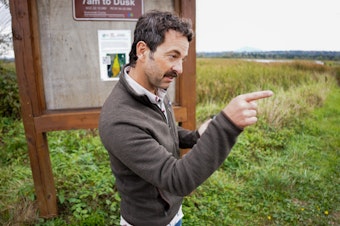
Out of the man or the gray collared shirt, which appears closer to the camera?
the man

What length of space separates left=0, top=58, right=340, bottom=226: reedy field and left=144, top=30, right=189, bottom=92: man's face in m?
1.85

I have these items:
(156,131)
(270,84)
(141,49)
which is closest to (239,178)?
(156,131)

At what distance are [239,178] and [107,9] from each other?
2.73 m

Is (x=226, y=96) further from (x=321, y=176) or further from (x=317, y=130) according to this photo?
(x=321, y=176)

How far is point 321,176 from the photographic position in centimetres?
396

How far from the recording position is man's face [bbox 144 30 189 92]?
1.39 meters

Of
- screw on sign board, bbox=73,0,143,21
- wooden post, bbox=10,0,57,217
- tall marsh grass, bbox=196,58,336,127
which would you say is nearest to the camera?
wooden post, bbox=10,0,57,217

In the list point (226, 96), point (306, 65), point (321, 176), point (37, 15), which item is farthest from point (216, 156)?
point (306, 65)

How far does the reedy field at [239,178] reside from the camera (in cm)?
295

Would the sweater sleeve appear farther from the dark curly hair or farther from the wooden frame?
the wooden frame

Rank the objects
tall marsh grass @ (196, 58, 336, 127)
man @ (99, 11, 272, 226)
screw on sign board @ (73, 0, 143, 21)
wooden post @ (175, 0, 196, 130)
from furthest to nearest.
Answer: tall marsh grass @ (196, 58, 336, 127)
wooden post @ (175, 0, 196, 130)
screw on sign board @ (73, 0, 143, 21)
man @ (99, 11, 272, 226)

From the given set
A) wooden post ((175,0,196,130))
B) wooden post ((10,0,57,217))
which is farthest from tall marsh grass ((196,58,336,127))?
wooden post ((10,0,57,217))

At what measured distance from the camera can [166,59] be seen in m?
1.40

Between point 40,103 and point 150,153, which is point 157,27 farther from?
point 40,103
